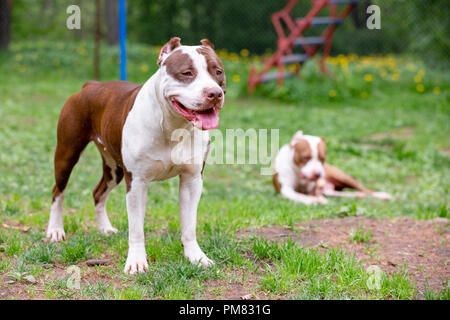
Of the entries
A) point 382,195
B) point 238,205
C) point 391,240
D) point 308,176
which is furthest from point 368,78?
point 391,240

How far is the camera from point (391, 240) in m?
3.85

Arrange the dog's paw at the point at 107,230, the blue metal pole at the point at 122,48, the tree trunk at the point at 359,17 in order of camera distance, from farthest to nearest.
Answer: the tree trunk at the point at 359,17 < the blue metal pole at the point at 122,48 < the dog's paw at the point at 107,230

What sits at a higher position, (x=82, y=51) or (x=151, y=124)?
(x=82, y=51)

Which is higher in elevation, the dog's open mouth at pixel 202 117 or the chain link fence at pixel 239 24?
the chain link fence at pixel 239 24

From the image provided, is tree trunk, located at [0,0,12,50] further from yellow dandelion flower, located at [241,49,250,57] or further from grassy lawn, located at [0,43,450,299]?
yellow dandelion flower, located at [241,49,250,57]

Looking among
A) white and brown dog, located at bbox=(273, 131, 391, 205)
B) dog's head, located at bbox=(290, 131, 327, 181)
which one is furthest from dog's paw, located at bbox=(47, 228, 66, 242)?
dog's head, located at bbox=(290, 131, 327, 181)

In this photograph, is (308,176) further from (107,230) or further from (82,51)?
(82,51)

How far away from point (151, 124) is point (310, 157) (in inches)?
124

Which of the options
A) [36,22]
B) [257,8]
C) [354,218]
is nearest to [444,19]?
[257,8]

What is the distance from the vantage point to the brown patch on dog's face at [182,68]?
9.24ft

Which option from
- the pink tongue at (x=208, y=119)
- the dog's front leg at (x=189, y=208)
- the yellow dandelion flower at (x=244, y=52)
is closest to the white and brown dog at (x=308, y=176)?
the dog's front leg at (x=189, y=208)

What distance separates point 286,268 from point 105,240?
1.44 meters

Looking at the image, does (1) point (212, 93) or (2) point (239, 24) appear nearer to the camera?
(1) point (212, 93)

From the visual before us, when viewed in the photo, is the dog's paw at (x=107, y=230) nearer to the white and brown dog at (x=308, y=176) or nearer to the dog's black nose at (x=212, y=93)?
the dog's black nose at (x=212, y=93)
